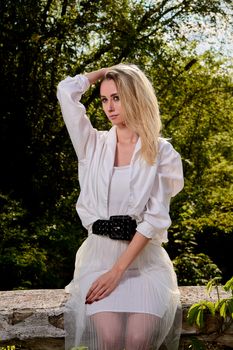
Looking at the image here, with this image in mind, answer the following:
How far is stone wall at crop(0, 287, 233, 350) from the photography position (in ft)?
10.7

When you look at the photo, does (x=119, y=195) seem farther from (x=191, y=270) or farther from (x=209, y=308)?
(x=191, y=270)

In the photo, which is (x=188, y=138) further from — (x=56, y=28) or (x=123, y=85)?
(x=123, y=85)

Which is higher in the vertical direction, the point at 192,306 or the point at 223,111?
the point at 223,111

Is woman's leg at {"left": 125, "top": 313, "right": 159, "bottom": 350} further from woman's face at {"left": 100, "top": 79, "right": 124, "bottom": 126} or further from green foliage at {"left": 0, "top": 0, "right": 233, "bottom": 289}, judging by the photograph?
green foliage at {"left": 0, "top": 0, "right": 233, "bottom": 289}

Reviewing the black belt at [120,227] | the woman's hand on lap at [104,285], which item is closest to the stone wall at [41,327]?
the woman's hand on lap at [104,285]

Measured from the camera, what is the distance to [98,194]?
Result: 10.2ft

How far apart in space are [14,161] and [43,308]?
14.6 ft

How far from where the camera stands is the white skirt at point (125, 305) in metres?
2.88

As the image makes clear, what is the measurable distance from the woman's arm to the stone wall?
0.39 meters

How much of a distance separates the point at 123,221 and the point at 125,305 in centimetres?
38

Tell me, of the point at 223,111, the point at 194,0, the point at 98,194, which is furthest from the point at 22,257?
the point at 223,111

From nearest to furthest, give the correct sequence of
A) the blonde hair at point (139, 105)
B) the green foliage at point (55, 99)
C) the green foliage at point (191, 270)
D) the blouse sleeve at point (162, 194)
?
the blouse sleeve at point (162, 194) < the blonde hair at point (139, 105) < the green foliage at point (191, 270) < the green foliage at point (55, 99)

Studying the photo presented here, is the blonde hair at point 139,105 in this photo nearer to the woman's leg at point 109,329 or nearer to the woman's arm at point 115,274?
the woman's arm at point 115,274

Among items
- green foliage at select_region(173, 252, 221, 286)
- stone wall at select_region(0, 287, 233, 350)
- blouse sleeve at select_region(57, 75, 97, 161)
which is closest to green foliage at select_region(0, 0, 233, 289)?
green foliage at select_region(173, 252, 221, 286)
